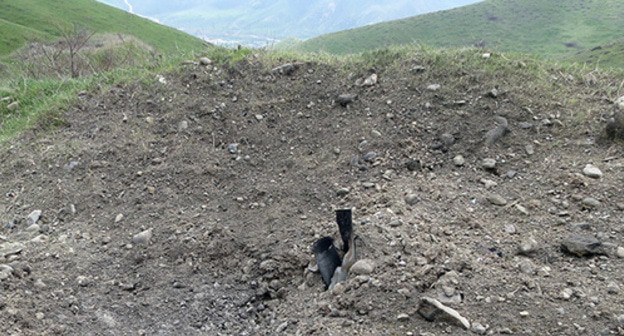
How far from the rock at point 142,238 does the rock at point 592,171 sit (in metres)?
3.72

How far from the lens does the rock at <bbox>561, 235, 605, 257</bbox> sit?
139 inches

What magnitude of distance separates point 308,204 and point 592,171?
7.80 feet

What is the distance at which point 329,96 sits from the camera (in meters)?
5.94

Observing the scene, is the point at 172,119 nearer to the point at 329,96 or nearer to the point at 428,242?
the point at 329,96

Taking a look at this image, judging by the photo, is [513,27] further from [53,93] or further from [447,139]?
[447,139]

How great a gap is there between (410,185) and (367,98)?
153cm

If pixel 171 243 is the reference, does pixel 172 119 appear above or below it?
above

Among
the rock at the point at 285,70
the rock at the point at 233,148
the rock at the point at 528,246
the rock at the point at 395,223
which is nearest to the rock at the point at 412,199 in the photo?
the rock at the point at 395,223

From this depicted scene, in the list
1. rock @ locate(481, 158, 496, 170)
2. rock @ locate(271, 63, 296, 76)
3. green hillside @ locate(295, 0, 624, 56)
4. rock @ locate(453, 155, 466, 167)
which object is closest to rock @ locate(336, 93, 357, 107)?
rock @ locate(271, 63, 296, 76)

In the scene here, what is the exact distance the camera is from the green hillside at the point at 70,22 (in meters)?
45.2

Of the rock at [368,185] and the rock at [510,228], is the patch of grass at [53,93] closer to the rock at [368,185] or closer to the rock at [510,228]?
the rock at [368,185]

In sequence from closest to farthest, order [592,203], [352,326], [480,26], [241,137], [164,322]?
[352,326] → [164,322] → [592,203] → [241,137] → [480,26]

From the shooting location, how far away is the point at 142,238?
14.9 ft

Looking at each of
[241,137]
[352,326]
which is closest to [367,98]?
[241,137]
